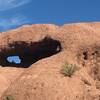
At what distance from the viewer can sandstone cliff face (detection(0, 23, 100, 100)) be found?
21.4 m

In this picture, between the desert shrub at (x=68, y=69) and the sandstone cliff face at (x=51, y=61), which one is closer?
the sandstone cliff face at (x=51, y=61)

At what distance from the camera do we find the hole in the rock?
26.5 meters

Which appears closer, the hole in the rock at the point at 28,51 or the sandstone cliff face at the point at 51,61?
the sandstone cliff face at the point at 51,61

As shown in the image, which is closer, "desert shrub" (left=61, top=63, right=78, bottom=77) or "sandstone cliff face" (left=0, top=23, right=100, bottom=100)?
"sandstone cliff face" (left=0, top=23, right=100, bottom=100)

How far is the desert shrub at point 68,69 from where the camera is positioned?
22.0 meters

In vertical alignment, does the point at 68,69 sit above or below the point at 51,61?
below

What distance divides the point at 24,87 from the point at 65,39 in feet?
14.8

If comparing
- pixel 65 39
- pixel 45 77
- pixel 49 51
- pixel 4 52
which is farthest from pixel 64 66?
pixel 4 52

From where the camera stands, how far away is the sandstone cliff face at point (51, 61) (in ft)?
70.3

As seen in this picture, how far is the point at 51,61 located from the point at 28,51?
466cm

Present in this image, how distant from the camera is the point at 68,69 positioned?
858 inches

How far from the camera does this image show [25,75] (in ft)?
76.1

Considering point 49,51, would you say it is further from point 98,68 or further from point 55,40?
point 98,68

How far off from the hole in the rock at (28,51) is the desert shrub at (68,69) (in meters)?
3.04
